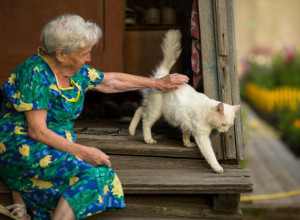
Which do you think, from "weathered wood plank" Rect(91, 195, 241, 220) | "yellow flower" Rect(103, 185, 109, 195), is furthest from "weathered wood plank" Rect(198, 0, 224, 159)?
"yellow flower" Rect(103, 185, 109, 195)

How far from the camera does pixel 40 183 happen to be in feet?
8.13

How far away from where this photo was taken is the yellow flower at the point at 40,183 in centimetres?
245

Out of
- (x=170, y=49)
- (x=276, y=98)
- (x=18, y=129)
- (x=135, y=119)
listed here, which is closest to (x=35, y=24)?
(x=135, y=119)

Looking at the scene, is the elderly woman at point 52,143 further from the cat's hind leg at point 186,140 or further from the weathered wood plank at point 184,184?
the cat's hind leg at point 186,140

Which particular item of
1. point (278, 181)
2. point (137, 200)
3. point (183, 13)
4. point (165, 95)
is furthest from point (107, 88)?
point (278, 181)

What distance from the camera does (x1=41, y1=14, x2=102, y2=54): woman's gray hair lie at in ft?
7.77

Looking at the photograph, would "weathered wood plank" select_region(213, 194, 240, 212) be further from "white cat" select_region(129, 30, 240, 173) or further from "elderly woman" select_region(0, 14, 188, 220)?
"elderly woman" select_region(0, 14, 188, 220)

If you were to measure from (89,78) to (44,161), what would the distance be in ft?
2.41

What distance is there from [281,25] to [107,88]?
33.7 ft

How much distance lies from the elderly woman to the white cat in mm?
844

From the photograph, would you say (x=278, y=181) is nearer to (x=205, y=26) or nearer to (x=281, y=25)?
(x=205, y=26)

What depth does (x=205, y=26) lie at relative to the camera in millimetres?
3299

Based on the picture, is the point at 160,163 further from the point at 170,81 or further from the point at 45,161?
the point at 45,161

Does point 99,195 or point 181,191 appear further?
point 181,191
